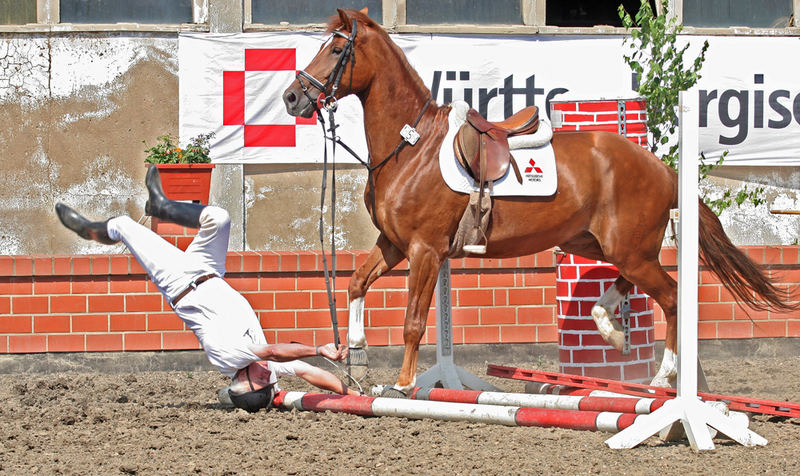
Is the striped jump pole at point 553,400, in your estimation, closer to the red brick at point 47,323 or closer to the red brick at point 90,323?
the red brick at point 90,323

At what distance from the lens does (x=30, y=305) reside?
754cm

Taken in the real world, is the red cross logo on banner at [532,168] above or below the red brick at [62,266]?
above

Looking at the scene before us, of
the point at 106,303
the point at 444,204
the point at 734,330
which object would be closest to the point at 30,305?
the point at 106,303

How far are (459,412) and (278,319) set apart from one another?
2841 mm

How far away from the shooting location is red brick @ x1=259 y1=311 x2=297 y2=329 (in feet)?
25.1

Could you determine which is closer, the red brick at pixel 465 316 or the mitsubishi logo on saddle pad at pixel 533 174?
the mitsubishi logo on saddle pad at pixel 533 174

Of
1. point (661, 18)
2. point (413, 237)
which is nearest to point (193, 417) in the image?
point (413, 237)

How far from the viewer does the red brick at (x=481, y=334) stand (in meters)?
7.79

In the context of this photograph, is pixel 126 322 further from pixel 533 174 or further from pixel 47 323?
pixel 533 174

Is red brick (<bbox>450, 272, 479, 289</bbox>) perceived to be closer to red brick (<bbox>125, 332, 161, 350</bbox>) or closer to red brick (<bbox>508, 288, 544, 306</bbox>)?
red brick (<bbox>508, 288, 544, 306</bbox>)

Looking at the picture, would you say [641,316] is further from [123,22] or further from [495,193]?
[123,22]

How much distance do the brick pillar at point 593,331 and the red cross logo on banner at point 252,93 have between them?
4286 mm

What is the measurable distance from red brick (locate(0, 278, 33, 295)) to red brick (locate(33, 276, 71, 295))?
1.7 inches

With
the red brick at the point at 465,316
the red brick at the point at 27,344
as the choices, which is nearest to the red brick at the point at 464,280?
the red brick at the point at 465,316
